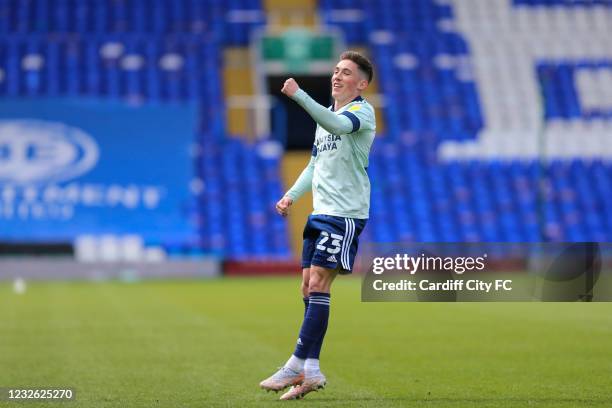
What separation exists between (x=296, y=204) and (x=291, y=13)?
7628 mm

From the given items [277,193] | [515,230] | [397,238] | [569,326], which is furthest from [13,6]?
[569,326]

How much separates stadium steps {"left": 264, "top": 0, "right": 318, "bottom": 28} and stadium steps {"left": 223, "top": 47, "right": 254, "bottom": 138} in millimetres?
1382

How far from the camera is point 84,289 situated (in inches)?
899

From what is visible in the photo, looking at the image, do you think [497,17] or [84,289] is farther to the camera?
[497,17]

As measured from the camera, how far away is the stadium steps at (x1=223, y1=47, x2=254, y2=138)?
34062 millimetres

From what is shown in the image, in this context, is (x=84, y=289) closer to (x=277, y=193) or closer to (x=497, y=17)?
(x=277, y=193)

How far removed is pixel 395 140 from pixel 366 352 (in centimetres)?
2270

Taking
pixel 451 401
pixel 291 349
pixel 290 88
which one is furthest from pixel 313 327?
pixel 291 349

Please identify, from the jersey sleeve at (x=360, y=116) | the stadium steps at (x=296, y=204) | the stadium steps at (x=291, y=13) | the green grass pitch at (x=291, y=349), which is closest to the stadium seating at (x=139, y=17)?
the stadium steps at (x=291, y=13)

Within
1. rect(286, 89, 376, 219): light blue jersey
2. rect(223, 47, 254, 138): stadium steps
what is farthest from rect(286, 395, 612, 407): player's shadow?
rect(223, 47, 254, 138): stadium steps

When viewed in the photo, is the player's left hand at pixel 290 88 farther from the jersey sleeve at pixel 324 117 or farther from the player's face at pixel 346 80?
the player's face at pixel 346 80

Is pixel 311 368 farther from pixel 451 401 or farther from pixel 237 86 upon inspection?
pixel 237 86

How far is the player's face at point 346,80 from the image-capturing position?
25.6ft

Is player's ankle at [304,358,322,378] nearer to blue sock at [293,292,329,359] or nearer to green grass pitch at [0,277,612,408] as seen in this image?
blue sock at [293,292,329,359]
